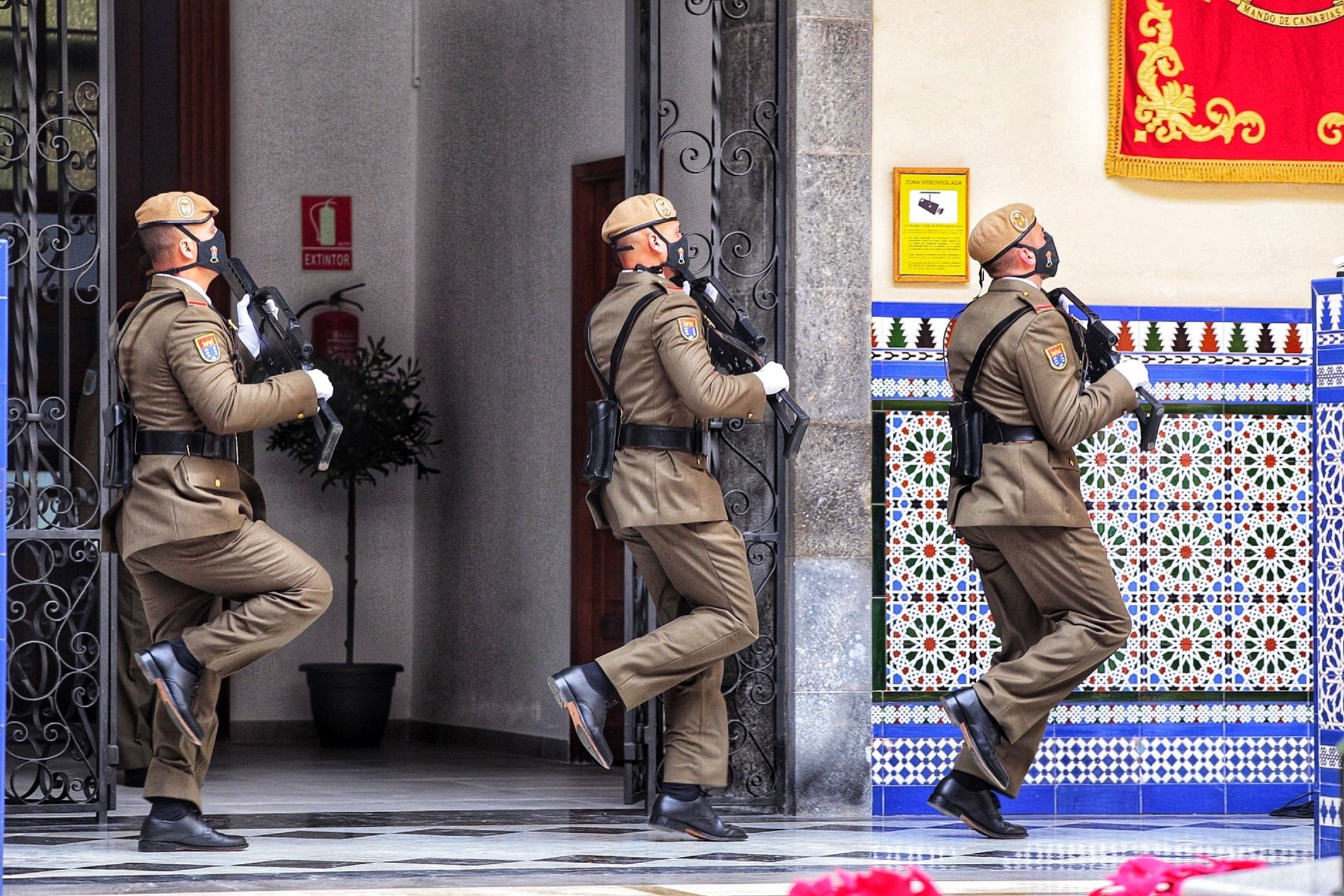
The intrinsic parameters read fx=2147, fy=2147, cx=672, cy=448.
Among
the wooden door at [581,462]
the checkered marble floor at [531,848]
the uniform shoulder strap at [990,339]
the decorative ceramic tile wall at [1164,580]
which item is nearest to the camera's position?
the checkered marble floor at [531,848]

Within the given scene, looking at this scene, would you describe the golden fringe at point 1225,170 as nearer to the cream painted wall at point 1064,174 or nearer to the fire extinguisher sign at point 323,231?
the cream painted wall at point 1064,174

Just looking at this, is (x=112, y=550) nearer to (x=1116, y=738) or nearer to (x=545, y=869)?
(x=545, y=869)

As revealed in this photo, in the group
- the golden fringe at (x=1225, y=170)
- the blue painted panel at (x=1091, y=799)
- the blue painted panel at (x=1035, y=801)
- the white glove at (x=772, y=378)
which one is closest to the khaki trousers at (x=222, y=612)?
the white glove at (x=772, y=378)

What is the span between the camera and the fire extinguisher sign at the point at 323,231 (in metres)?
10.0

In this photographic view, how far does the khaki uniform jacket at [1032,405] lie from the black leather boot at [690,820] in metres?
1.09

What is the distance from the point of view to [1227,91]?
23.2ft

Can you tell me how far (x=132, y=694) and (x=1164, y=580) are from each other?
3.63m

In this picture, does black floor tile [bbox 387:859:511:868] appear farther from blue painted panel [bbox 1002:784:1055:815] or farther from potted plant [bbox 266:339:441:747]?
potted plant [bbox 266:339:441:747]

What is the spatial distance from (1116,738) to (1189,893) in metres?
4.42

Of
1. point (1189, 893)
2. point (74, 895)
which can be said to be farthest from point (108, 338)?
point (1189, 893)

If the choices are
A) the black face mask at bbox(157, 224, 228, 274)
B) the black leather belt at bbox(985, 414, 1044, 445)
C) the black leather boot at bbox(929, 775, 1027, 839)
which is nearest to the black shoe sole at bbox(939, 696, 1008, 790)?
the black leather boot at bbox(929, 775, 1027, 839)

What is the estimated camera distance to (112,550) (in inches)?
A: 230

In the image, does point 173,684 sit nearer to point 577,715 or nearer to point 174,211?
point 577,715

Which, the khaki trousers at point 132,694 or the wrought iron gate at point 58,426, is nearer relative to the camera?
the wrought iron gate at point 58,426
